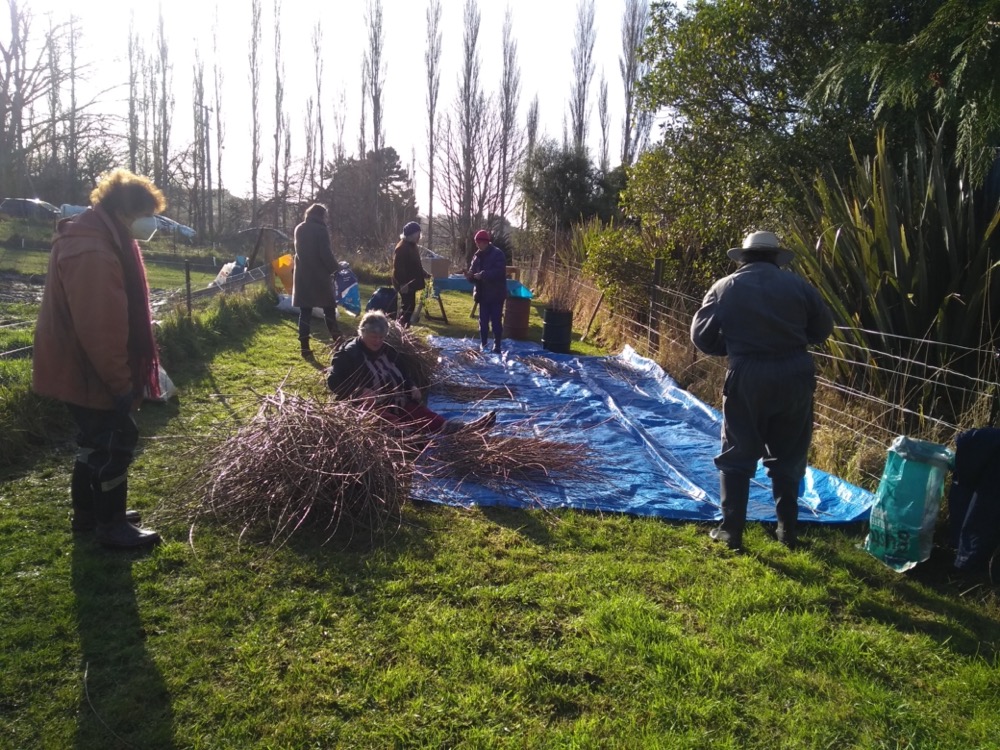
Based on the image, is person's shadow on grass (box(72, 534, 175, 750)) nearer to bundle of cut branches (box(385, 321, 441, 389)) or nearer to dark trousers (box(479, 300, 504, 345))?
bundle of cut branches (box(385, 321, 441, 389))

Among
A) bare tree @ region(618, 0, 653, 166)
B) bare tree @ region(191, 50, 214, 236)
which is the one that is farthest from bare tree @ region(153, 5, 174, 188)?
bare tree @ region(618, 0, 653, 166)

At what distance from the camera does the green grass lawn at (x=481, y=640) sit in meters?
2.31

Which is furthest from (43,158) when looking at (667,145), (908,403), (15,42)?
(908,403)

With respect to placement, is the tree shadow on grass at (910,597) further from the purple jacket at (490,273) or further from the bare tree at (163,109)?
the bare tree at (163,109)

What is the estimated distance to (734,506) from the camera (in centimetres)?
376

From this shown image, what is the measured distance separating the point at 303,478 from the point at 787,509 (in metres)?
2.61

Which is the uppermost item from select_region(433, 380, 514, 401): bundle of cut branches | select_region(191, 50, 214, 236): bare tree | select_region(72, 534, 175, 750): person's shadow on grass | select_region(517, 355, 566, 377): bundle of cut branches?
select_region(191, 50, 214, 236): bare tree

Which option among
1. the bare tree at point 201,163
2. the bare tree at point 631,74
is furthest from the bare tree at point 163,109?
the bare tree at point 631,74

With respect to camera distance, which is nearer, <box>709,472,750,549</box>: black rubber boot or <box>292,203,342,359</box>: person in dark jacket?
<box>709,472,750,549</box>: black rubber boot

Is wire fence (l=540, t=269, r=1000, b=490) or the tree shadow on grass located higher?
wire fence (l=540, t=269, r=1000, b=490)

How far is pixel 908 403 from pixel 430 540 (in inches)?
132

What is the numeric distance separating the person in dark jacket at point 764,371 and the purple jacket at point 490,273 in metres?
5.64

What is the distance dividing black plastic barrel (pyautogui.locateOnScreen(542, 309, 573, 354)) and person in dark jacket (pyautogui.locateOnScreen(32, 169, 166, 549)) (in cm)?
710

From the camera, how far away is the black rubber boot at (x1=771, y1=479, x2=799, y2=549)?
12.5 feet
